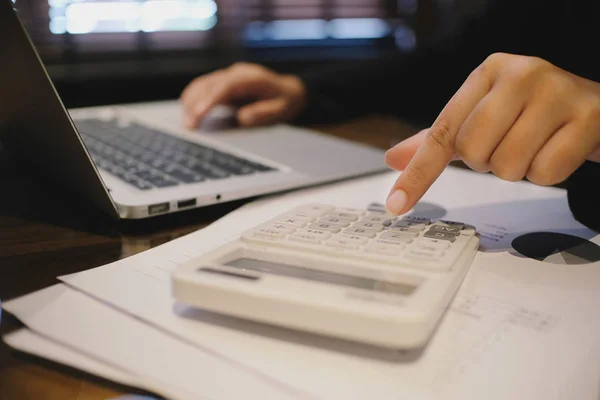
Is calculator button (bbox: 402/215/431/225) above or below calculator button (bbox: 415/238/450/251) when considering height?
below

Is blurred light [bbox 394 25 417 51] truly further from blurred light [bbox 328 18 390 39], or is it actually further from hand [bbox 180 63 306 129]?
hand [bbox 180 63 306 129]

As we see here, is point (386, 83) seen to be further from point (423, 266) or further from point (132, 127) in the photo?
point (423, 266)

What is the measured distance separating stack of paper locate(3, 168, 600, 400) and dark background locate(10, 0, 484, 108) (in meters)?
0.89

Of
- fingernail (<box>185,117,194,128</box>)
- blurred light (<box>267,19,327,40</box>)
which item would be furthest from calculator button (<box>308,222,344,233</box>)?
blurred light (<box>267,19,327,40</box>)

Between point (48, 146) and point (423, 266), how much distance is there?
298 mm

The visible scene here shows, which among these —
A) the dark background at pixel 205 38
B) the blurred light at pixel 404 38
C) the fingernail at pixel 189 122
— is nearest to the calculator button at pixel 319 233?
the fingernail at pixel 189 122

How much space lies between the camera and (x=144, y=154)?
58cm

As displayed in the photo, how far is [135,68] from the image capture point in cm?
123

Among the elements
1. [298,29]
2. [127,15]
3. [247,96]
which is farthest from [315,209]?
[298,29]

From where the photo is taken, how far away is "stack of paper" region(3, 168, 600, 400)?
0.81ft

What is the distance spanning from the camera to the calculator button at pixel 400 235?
0.35 meters

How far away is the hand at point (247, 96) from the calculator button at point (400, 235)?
0.46m

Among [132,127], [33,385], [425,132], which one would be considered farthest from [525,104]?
[132,127]

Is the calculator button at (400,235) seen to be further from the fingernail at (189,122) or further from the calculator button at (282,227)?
the fingernail at (189,122)
